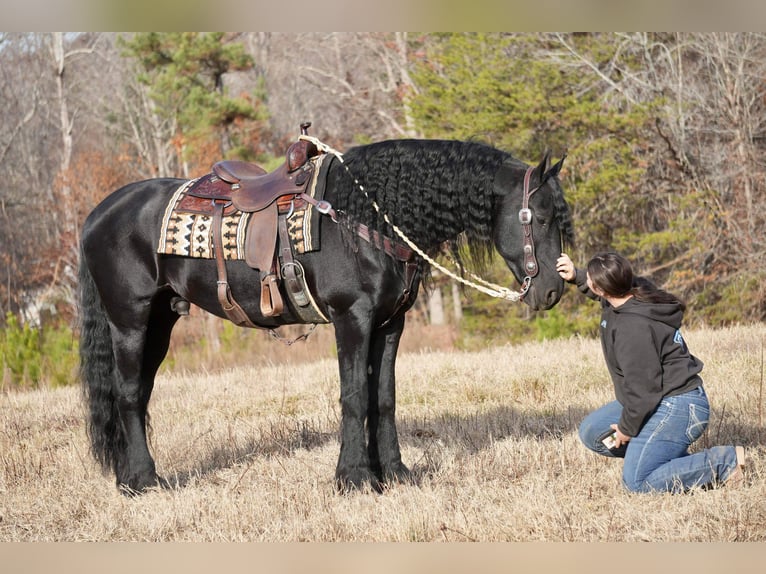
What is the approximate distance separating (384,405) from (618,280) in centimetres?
166

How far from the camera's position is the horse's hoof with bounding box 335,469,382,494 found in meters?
4.86

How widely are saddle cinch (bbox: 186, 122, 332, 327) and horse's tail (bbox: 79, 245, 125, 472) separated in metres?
1.02

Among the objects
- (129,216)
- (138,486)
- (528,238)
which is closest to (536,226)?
(528,238)

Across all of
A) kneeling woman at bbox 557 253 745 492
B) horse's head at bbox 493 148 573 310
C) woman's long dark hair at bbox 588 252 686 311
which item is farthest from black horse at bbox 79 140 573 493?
kneeling woman at bbox 557 253 745 492

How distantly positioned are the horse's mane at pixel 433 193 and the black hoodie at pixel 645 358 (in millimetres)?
628

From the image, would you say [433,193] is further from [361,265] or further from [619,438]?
[619,438]

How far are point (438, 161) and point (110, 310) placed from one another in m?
2.51

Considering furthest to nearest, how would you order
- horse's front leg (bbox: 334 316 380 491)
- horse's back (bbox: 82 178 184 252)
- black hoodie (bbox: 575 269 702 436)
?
1. horse's back (bbox: 82 178 184 252)
2. horse's front leg (bbox: 334 316 380 491)
3. black hoodie (bbox: 575 269 702 436)

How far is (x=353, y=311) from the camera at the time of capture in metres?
4.79

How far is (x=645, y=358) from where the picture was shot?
14.7 ft

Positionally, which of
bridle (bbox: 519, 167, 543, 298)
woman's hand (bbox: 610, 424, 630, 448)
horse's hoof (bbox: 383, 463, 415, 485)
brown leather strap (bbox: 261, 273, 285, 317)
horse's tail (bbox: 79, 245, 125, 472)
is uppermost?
bridle (bbox: 519, 167, 543, 298)

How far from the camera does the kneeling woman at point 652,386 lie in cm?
451

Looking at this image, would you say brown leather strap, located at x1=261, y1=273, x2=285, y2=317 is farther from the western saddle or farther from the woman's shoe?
the woman's shoe

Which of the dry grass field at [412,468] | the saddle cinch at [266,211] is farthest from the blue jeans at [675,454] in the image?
the saddle cinch at [266,211]
